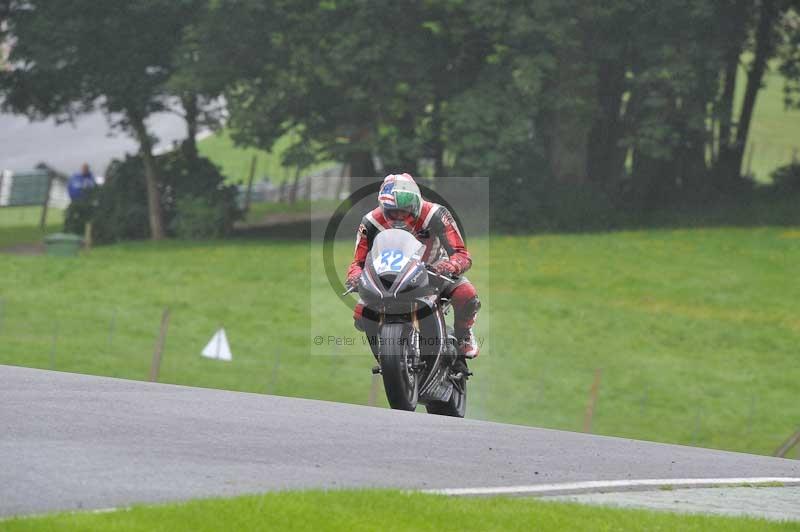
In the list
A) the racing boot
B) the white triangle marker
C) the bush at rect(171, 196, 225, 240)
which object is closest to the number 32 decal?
the racing boot

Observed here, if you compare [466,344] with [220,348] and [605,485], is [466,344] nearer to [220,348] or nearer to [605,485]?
[605,485]

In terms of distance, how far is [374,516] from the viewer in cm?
761

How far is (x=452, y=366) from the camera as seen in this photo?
14141mm

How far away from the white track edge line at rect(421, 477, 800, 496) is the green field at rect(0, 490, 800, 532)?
0.24m

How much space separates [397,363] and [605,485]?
3.62m

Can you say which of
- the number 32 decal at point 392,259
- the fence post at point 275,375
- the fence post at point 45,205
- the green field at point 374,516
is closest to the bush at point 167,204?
the fence post at point 45,205

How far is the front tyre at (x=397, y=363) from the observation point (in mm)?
12578

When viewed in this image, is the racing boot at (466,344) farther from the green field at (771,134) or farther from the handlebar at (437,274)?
the green field at (771,134)

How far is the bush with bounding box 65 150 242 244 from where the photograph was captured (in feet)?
153

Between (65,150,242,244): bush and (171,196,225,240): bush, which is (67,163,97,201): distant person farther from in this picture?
(171,196,225,240): bush

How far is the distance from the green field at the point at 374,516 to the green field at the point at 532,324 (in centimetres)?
1738

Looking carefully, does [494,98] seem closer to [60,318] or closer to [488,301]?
[488,301]

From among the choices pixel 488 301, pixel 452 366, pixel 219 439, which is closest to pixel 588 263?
pixel 488 301

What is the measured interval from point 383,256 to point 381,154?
29.9 meters
